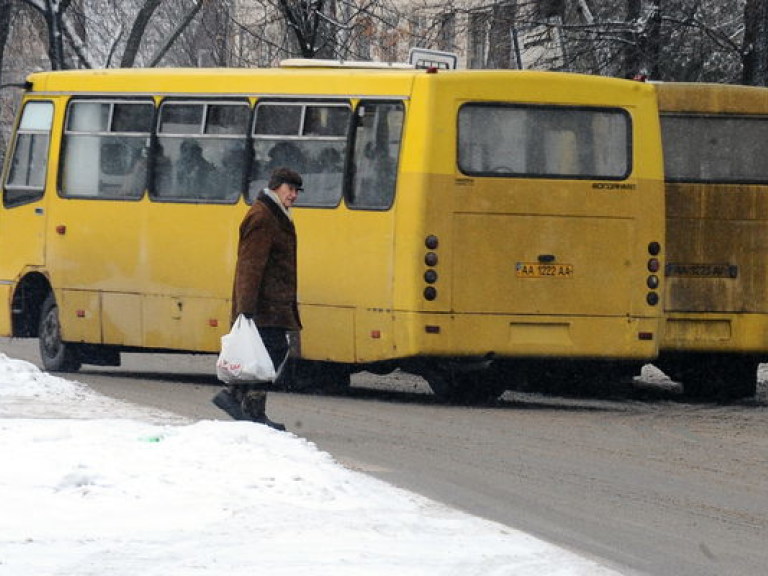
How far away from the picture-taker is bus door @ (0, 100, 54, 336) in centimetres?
2070

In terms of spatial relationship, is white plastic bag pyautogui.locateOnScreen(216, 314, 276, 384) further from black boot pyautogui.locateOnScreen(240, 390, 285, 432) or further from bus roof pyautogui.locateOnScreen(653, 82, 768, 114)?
bus roof pyautogui.locateOnScreen(653, 82, 768, 114)

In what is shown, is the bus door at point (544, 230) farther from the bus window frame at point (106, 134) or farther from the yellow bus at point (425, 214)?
the bus window frame at point (106, 134)

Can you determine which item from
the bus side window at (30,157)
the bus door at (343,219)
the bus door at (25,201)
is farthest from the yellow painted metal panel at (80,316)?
the bus door at (343,219)

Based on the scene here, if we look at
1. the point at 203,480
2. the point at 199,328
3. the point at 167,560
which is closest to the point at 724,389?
the point at 199,328

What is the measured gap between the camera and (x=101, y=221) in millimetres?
20109

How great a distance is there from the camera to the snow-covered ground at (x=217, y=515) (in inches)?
307

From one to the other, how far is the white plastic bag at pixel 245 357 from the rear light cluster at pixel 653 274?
5.26m

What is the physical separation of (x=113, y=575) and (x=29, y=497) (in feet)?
6.62

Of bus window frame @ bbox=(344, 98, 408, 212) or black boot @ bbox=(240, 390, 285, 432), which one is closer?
black boot @ bbox=(240, 390, 285, 432)

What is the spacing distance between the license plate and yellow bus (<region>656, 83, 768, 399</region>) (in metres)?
1.50

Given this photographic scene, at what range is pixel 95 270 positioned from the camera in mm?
20156

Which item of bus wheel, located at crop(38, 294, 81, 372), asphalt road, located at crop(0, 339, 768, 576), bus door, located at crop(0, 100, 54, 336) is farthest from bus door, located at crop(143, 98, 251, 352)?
bus door, located at crop(0, 100, 54, 336)

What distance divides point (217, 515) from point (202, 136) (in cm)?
1063

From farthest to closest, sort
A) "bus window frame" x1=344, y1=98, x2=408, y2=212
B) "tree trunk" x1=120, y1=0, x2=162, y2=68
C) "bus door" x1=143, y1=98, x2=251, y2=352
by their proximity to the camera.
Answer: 1. "tree trunk" x1=120, y1=0, x2=162, y2=68
2. "bus door" x1=143, y1=98, x2=251, y2=352
3. "bus window frame" x1=344, y1=98, x2=408, y2=212
